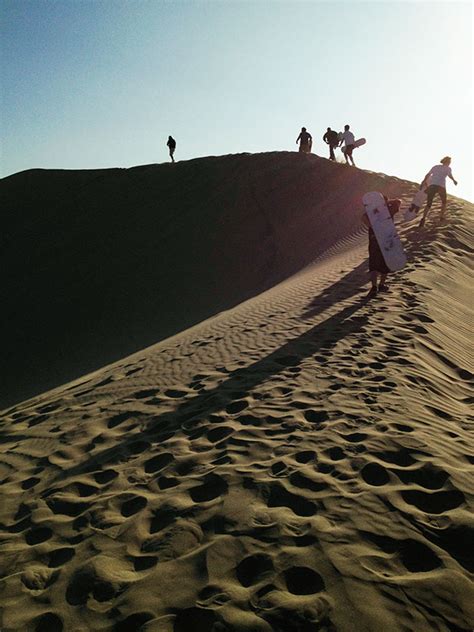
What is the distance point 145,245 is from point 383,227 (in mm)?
10750

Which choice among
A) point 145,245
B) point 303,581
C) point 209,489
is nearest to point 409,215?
point 145,245

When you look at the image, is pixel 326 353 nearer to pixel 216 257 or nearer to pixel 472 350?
pixel 472 350

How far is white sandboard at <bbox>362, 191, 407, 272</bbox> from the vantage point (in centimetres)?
734

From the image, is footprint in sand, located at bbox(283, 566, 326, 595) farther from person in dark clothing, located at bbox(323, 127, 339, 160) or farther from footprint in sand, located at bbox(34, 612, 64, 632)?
person in dark clothing, located at bbox(323, 127, 339, 160)

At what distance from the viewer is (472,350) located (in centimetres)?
594

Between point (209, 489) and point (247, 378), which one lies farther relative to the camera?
point (247, 378)

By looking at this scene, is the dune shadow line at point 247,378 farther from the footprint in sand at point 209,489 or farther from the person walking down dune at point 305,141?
the person walking down dune at point 305,141

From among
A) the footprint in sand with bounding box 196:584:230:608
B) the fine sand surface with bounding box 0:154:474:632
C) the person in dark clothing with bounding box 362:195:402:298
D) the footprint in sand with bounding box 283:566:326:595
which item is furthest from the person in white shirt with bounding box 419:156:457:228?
the footprint in sand with bounding box 196:584:230:608

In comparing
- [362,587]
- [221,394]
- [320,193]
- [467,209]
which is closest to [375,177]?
[320,193]

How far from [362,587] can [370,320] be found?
Answer: 4621mm

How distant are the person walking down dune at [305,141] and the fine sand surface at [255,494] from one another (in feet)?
49.4

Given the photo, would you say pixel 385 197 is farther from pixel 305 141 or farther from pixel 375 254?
pixel 305 141

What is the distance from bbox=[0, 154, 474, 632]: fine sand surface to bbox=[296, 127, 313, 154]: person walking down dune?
15.1 meters

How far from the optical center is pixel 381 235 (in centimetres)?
736
